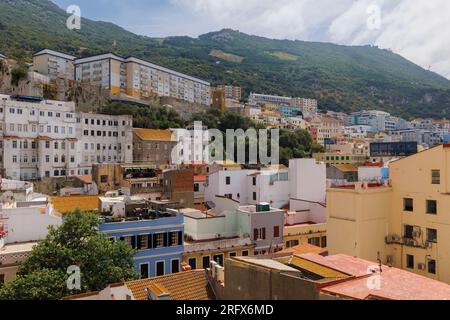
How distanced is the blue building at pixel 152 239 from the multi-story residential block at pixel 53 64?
7167cm

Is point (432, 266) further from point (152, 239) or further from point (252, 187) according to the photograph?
point (252, 187)

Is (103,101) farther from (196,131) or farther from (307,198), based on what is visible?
(307,198)

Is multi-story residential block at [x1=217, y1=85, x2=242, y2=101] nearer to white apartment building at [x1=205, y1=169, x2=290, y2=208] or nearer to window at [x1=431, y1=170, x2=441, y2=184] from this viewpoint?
white apartment building at [x1=205, y1=169, x2=290, y2=208]

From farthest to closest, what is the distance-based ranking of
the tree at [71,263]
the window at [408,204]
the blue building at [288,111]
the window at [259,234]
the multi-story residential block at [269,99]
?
the multi-story residential block at [269,99] → the blue building at [288,111] → the window at [259,234] → the window at [408,204] → the tree at [71,263]

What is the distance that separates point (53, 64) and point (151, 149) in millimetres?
41052

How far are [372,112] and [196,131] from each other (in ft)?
386

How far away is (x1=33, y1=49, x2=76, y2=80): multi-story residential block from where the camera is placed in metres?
87.4

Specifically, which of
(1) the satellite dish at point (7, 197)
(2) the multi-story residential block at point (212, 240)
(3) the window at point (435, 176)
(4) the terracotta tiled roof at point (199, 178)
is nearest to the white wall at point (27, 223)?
(1) the satellite dish at point (7, 197)

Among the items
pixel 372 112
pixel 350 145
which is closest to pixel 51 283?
pixel 350 145

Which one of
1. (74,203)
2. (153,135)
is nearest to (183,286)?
(74,203)

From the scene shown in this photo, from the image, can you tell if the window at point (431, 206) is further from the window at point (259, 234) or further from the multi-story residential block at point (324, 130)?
the multi-story residential block at point (324, 130)

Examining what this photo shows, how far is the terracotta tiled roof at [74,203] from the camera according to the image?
98.7ft

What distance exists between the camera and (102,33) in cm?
18462

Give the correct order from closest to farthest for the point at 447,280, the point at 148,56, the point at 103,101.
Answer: the point at 447,280, the point at 103,101, the point at 148,56
